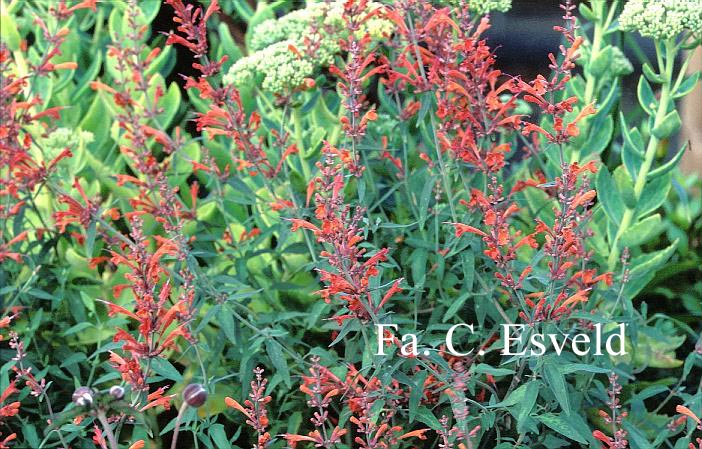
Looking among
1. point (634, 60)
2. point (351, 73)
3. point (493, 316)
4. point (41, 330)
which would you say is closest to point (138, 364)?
point (351, 73)

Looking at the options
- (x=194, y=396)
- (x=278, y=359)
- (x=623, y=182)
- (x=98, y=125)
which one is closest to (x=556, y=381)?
(x=278, y=359)

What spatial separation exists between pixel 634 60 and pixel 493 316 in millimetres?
1184

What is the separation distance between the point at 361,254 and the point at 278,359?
290mm

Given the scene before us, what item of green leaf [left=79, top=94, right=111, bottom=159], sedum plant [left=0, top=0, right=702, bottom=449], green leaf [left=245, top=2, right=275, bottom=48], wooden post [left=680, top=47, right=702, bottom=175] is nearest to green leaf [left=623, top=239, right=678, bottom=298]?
sedum plant [left=0, top=0, right=702, bottom=449]

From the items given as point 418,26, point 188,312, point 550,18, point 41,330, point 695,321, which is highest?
point 418,26

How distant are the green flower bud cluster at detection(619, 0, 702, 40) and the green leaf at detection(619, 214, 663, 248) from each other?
43cm

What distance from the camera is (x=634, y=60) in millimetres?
2682

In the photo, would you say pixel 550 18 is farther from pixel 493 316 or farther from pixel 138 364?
pixel 138 364

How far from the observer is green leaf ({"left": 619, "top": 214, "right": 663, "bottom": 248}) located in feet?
7.12

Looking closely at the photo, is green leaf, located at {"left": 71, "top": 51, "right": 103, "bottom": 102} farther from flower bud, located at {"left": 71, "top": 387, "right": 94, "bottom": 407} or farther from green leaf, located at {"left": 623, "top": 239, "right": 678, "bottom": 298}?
flower bud, located at {"left": 71, "top": 387, "right": 94, "bottom": 407}

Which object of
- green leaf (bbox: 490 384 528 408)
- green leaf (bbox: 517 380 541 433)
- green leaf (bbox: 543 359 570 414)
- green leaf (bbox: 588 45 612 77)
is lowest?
green leaf (bbox: 490 384 528 408)

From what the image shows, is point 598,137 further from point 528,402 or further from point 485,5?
point 528,402

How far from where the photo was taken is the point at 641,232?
218cm

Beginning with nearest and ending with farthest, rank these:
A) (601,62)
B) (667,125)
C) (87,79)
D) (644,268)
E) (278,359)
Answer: (278,359), (667,125), (644,268), (601,62), (87,79)
